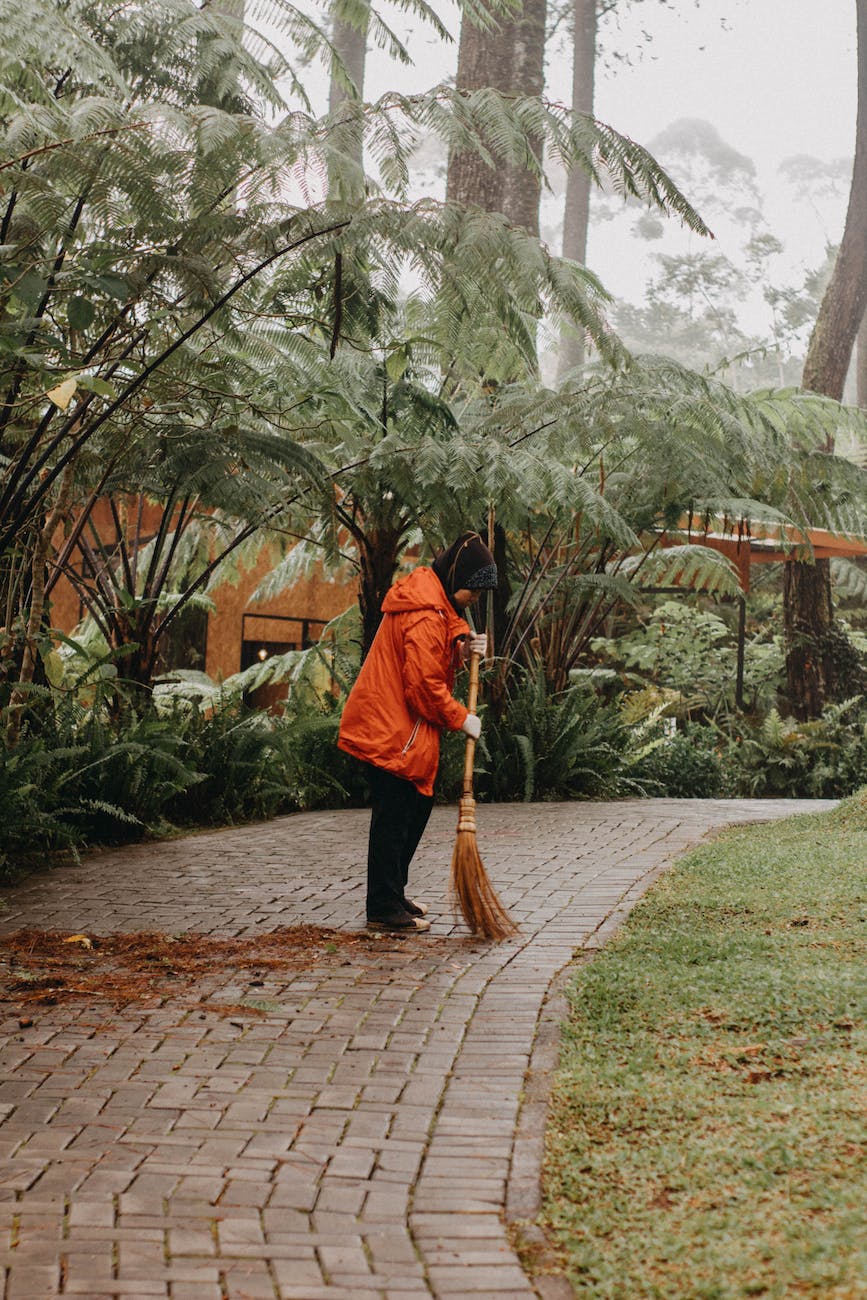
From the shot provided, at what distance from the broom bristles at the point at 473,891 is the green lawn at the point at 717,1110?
0.58m

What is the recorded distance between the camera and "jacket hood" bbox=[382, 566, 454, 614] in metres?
5.93

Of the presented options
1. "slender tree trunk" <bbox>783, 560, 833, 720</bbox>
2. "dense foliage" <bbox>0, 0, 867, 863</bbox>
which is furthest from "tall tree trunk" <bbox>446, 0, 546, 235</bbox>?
"slender tree trunk" <bbox>783, 560, 833, 720</bbox>

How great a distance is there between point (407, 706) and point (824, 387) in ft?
38.7

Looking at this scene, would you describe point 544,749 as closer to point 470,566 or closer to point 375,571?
point 375,571

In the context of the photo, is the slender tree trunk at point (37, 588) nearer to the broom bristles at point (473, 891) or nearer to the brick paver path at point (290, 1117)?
the brick paver path at point (290, 1117)

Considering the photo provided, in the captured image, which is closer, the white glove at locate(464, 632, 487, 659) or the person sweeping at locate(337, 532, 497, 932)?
the person sweeping at locate(337, 532, 497, 932)

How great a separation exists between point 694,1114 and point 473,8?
6426 mm

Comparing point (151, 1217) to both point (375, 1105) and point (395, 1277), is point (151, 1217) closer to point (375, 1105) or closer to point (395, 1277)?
point (395, 1277)

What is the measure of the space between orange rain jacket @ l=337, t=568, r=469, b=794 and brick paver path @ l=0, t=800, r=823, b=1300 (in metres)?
0.85

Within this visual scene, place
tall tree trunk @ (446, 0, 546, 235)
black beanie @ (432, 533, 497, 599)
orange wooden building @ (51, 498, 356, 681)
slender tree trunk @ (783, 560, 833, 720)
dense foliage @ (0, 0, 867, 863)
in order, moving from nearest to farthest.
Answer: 1. black beanie @ (432, 533, 497, 599)
2. dense foliage @ (0, 0, 867, 863)
3. tall tree trunk @ (446, 0, 546, 235)
4. orange wooden building @ (51, 498, 356, 681)
5. slender tree trunk @ (783, 560, 833, 720)

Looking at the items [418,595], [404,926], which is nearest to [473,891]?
[404,926]

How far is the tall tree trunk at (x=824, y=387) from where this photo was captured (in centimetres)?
1581

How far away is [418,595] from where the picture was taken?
5.93 meters

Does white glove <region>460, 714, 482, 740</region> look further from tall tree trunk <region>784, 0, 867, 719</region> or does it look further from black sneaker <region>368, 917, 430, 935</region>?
tall tree trunk <region>784, 0, 867, 719</region>
